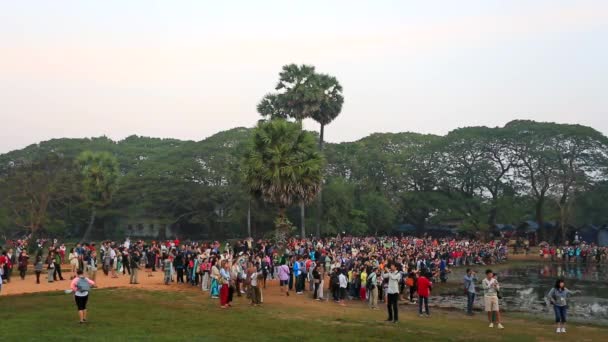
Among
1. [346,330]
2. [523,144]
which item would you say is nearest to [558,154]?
[523,144]

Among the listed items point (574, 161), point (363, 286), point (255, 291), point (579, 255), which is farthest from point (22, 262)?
point (574, 161)

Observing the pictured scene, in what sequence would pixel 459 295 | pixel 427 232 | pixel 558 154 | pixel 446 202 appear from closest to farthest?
pixel 459 295, pixel 558 154, pixel 446 202, pixel 427 232

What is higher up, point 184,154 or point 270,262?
point 184,154

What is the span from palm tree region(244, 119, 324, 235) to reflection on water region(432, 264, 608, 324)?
1252 cm

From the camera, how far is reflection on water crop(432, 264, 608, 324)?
815 inches

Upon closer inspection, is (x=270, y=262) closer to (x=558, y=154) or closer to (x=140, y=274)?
(x=140, y=274)

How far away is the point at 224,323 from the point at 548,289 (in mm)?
19303

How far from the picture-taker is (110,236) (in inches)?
2507

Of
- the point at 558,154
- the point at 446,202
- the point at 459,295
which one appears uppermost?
the point at 558,154

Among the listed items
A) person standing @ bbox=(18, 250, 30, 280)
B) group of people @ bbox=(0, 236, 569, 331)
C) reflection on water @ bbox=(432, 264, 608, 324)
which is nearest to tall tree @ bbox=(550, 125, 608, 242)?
reflection on water @ bbox=(432, 264, 608, 324)

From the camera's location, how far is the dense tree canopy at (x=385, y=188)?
189 feet

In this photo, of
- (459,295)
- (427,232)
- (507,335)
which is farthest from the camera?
(427,232)

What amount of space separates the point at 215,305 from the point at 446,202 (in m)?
51.5

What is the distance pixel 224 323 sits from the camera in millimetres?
14875
